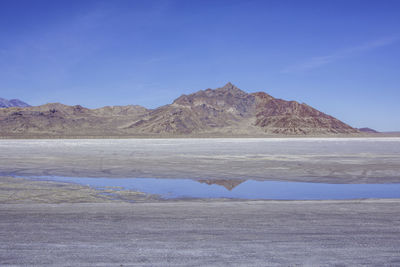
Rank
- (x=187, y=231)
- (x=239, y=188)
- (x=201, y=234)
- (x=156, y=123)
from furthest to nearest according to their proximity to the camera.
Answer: (x=156, y=123)
(x=239, y=188)
(x=187, y=231)
(x=201, y=234)

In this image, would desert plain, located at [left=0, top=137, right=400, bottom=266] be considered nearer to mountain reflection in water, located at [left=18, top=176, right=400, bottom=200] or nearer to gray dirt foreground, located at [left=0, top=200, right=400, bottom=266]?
gray dirt foreground, located at [left=0, top=200, right=400, bottom=266]

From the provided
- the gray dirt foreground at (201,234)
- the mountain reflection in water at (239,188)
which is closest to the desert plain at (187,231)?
the gray dirt foreground at (201,234)

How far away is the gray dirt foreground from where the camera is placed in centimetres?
499

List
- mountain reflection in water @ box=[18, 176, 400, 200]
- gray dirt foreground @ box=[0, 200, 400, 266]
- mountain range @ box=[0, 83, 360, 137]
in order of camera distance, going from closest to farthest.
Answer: gray dirt foreground @ box=[0, 200, 400, 266] → mountain reflection in water @ box=[18, 176, 400, 200] → mountain range @ box=[0, 83, 360, 137]

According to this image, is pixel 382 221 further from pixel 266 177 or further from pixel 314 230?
pixel 266 177

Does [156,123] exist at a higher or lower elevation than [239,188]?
higher

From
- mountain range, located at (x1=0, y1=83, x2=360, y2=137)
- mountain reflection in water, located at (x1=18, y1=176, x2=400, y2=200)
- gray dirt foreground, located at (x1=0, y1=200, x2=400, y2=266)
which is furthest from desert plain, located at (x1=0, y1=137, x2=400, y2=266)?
mountain range, located at (x1=0, y1=83, x2=360, y2=137)

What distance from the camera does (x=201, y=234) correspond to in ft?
20.2

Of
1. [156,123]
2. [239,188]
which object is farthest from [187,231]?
[156,123]

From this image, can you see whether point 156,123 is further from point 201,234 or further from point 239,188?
point 201,234

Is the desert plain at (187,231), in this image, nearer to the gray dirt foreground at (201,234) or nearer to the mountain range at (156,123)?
the gray dirt foreground at (201,234)

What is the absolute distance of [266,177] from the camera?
14.8m

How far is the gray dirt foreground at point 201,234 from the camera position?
4.99 metres

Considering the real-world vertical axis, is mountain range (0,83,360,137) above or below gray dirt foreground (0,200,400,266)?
above
